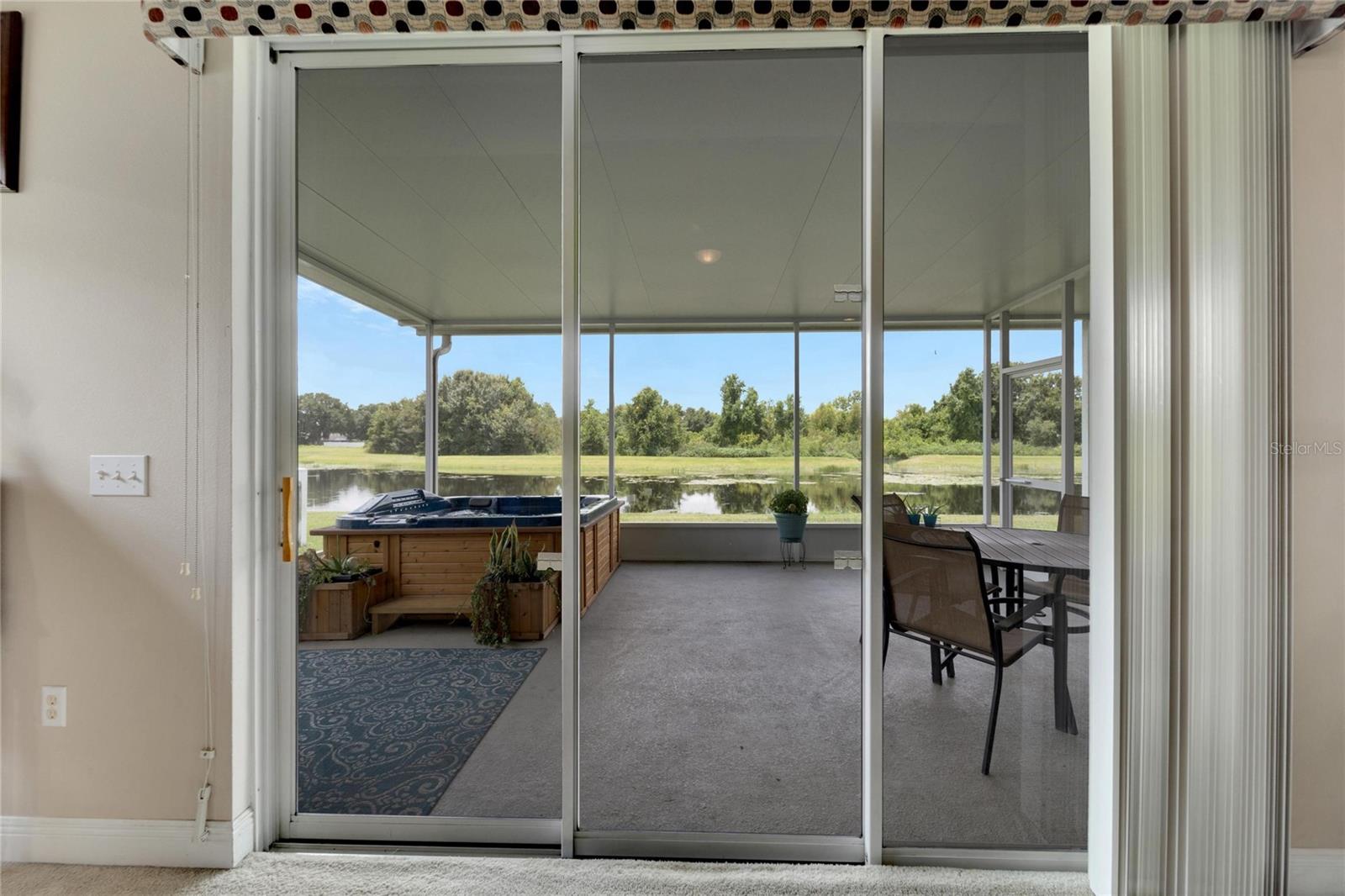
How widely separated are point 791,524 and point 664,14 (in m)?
1.51

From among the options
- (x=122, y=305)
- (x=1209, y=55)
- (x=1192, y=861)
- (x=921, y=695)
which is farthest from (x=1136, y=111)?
(x=122, y=305)

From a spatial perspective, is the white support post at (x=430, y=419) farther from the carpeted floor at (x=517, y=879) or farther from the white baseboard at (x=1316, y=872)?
the white baseboard at (x=1316, y=872)

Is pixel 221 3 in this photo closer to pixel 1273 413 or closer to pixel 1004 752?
pixel 1273 413

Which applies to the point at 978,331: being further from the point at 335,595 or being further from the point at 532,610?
the point at 335,595

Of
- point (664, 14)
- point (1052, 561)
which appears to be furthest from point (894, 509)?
point (664, 14)

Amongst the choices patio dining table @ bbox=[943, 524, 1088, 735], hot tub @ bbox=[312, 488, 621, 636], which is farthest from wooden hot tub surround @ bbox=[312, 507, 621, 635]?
patio dining table @ bbox=[943, 524, 1088, 735]

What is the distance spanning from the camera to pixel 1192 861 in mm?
1571

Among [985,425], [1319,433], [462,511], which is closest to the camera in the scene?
[1319,433]

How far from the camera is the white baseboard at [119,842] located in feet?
5.89

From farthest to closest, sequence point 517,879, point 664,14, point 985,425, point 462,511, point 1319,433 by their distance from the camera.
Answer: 1. point 462,511
2. point 985,425
3. point 517,879
4. point 1319,433
5. point 664,14

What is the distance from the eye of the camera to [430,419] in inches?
76.5

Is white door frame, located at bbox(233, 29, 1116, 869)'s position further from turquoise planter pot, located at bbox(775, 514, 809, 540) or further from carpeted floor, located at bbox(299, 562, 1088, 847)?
turquoise planter pot, located at bbox(775, 514, 809, 540)

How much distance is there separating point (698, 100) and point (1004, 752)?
2.33 meters

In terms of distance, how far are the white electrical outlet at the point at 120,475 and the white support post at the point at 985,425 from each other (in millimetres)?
2678
